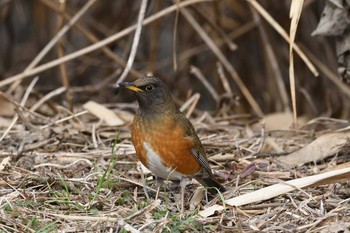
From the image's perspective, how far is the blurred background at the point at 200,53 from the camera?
774 cm

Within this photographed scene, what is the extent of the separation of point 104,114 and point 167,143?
5.51 ft

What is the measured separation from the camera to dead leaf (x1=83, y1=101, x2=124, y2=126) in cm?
611

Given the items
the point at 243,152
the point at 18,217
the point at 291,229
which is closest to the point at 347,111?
the point at 243,152

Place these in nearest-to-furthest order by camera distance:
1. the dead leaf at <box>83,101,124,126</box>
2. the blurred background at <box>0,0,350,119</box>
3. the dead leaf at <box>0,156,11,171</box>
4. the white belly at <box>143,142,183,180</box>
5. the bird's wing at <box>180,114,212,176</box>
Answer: the white belly at <box>143,142,183,180</box> < the bird's wing at <box>180,114,212,176</box> < the dead leaf at <box>0,156,11,171</box> < the dead leaf at <box>83,101,124,126</box> < the blurred background at <box>0,0,350,119</box>

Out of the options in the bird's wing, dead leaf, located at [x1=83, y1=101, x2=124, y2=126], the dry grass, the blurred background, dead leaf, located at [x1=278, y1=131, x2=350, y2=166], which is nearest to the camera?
the dry grass

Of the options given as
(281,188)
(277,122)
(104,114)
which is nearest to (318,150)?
(281,188)

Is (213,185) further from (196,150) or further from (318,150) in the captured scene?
(318,150)

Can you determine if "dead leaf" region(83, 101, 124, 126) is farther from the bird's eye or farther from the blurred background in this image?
the bird's eye

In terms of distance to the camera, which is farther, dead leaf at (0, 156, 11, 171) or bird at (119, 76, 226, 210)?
dead leaf at (0, 156, 11, 171)

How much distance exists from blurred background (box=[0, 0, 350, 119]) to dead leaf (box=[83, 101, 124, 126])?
94 cm

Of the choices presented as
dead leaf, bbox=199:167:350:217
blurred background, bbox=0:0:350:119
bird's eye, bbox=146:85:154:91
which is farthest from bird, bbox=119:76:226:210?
blurred background, bbox=0:0:350:119

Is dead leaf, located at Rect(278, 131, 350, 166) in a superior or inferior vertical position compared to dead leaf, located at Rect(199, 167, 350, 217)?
inferior

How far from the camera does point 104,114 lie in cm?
625

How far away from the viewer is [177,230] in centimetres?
388
